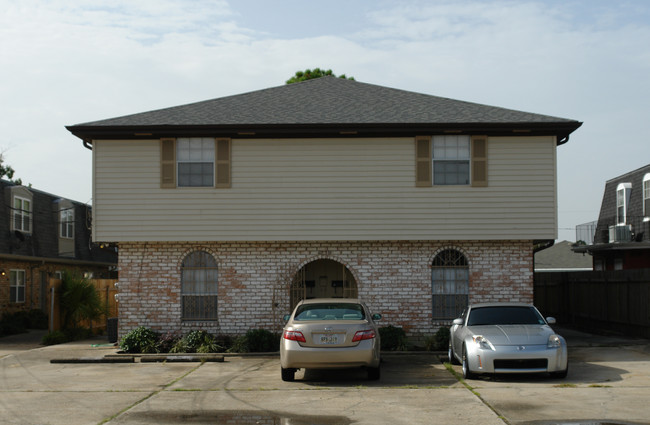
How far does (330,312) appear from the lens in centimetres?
1355

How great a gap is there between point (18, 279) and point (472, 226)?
1780cm

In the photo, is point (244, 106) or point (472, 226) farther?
point (244, 106)

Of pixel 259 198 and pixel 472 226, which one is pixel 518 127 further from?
pixel 259 198

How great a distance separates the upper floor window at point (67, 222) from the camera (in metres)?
32.1

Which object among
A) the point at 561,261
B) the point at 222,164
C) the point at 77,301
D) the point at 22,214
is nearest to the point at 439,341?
the point at 222,164

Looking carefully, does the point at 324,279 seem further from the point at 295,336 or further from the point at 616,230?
the point at 616,230

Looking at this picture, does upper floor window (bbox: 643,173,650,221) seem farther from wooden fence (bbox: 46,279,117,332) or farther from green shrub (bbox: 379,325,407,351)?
wooden fence (bbox: 46,279,117,332)

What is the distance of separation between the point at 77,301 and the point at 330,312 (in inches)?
519

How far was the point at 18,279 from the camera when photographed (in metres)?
28.3

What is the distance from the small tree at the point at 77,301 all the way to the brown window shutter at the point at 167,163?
23.9 ft

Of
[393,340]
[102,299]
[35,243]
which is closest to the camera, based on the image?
[393,340]

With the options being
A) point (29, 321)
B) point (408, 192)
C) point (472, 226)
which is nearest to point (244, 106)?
point (408, 192)

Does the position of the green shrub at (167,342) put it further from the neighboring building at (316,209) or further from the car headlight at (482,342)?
the car headlight at (482,342)

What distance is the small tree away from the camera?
2408 cm
